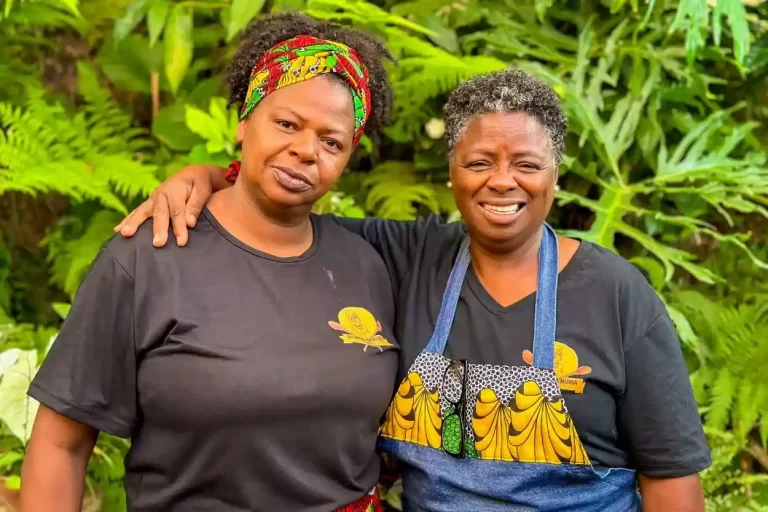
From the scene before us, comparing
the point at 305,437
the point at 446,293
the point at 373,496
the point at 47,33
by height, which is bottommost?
the point at 373,496

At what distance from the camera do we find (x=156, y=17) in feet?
6.29

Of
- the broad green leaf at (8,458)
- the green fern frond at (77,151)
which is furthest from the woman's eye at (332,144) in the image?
the broad green leaf at (8,458)

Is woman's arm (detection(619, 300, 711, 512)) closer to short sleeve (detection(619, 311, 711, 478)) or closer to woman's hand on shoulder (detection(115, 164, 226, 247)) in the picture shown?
short sleeve (detection(619, 311, 711, 478))

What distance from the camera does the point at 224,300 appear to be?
3.75 ft

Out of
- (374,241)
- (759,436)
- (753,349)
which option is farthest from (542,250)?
(759,436)

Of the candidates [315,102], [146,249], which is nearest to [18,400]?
[146,249]

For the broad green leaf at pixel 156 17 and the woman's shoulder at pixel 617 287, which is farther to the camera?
the broad green leaf at pixel 156 17

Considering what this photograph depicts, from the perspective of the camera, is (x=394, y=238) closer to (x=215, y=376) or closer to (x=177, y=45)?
(x=215, y=376)

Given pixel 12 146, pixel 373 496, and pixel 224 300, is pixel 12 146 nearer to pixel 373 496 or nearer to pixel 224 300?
pixel 224 300

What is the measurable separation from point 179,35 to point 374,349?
1.23 metres

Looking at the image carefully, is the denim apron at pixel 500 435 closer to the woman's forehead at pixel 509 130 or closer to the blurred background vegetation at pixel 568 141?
the woman's forehead at pixel 509 130

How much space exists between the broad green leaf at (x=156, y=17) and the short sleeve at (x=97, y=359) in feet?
3.38

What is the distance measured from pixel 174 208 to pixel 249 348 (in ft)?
1.00

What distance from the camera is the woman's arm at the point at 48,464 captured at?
3.58 ft
